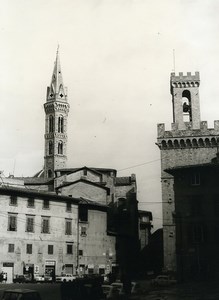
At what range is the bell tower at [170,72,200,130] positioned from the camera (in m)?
48.6

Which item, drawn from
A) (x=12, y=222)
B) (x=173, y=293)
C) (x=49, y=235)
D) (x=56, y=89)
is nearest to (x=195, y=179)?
(x=49, y=235)

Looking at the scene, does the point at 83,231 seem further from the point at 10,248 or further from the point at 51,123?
the point at 51,123

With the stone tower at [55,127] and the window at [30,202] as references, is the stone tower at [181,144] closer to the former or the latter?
the window at [30,202]

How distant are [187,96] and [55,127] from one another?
4865 cm

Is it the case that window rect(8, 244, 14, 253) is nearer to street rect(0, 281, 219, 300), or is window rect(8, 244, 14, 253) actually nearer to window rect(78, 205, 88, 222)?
window rect(78, 205, 88, 222)

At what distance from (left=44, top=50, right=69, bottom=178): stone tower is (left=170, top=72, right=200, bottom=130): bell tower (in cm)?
4633

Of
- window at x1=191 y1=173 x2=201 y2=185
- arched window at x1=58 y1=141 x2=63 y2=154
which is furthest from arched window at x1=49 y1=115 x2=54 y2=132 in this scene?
window at x1=191 y1=173 x2=201 y2=185

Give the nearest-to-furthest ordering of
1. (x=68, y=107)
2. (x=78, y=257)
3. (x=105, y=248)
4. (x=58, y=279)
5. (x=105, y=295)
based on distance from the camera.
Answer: (x=105, y=295), (x=58, y=279), (x=78, y=257), (x=105, y=248), (x=68, y=107)

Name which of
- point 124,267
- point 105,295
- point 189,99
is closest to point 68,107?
point 189,99

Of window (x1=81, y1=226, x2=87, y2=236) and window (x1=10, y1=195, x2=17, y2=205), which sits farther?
window (x1=81, y1=226, x2=87, y2=236)

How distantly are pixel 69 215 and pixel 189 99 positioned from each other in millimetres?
19778

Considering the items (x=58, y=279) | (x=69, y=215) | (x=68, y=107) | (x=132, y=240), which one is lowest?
(x=58, y=279)

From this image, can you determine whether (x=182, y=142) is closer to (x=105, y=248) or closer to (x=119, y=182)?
(x=105, y=248)

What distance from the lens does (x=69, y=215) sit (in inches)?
1805
